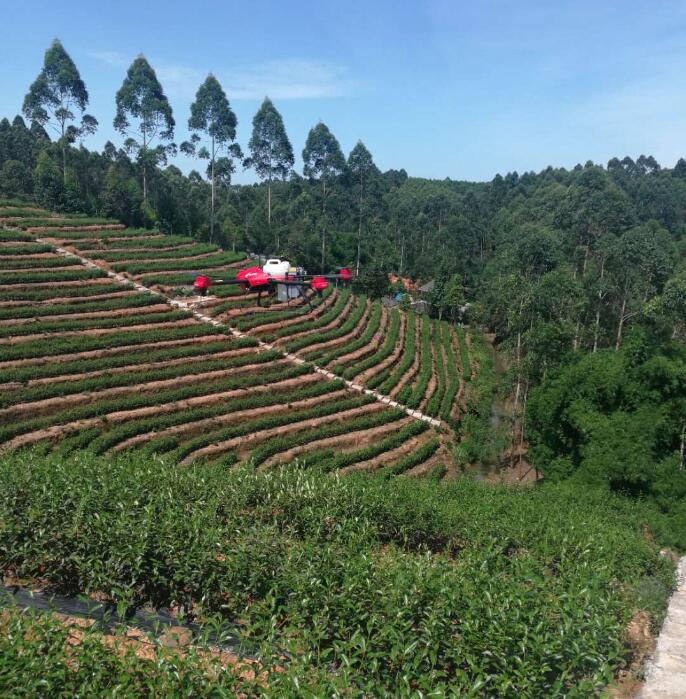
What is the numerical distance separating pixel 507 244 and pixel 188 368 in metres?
47.1

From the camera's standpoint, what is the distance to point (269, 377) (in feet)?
87.7

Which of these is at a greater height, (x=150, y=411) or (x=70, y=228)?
(x=70, y=228)

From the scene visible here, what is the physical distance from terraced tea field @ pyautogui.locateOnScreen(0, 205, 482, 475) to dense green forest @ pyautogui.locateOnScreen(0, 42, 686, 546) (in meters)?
6.61

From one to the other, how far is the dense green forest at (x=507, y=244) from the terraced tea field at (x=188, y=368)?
260 inches

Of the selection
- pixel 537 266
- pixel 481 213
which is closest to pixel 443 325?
pixel 537 266

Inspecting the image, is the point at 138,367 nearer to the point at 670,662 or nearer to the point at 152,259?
the point at 152,259

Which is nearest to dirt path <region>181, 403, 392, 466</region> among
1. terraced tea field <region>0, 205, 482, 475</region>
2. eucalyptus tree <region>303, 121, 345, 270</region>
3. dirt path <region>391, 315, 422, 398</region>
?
terraced tea field <region>0, 205, 482, 475</region>

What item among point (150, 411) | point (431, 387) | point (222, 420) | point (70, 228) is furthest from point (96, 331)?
point (431, 387)

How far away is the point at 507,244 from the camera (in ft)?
204

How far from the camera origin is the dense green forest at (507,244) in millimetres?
18500

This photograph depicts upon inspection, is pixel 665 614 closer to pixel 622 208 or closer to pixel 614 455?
pixel 614 455

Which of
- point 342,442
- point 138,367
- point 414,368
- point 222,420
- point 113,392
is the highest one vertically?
point 138,367

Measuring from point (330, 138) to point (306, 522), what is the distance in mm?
61129

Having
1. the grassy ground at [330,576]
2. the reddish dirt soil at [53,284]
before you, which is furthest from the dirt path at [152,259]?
the grassy ground at [330,576]
